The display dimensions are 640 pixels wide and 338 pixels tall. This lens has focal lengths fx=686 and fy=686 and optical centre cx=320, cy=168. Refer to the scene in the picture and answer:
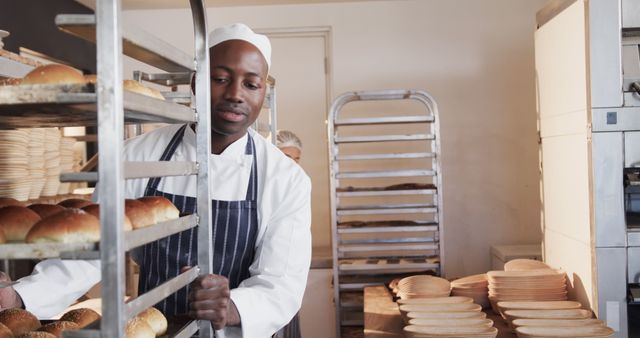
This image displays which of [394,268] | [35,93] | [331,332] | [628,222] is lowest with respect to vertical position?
[331,332]

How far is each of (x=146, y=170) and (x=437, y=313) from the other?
6.48 feet

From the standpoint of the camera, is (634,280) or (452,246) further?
(452,246)

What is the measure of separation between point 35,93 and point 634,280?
274 cm

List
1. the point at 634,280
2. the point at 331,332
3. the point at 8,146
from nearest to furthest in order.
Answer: the point at 634,280 → the point at 8,146 → the point at 331,332

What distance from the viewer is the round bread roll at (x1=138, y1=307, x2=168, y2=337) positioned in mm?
1394

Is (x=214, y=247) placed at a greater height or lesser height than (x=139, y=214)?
lesser

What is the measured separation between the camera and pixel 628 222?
3045 mm

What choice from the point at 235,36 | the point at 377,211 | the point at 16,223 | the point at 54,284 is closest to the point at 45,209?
the point at 16,223

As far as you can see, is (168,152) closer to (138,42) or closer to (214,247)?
(214,247)

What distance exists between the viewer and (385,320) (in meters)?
3.21

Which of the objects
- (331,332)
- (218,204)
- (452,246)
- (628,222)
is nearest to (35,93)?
(218,204)

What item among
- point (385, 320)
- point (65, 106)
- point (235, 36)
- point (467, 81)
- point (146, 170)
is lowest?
point (385, 320)

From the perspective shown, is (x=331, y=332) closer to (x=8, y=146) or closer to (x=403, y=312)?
(x=403, y=312)

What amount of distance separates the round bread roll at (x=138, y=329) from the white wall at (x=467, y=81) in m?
4.65
